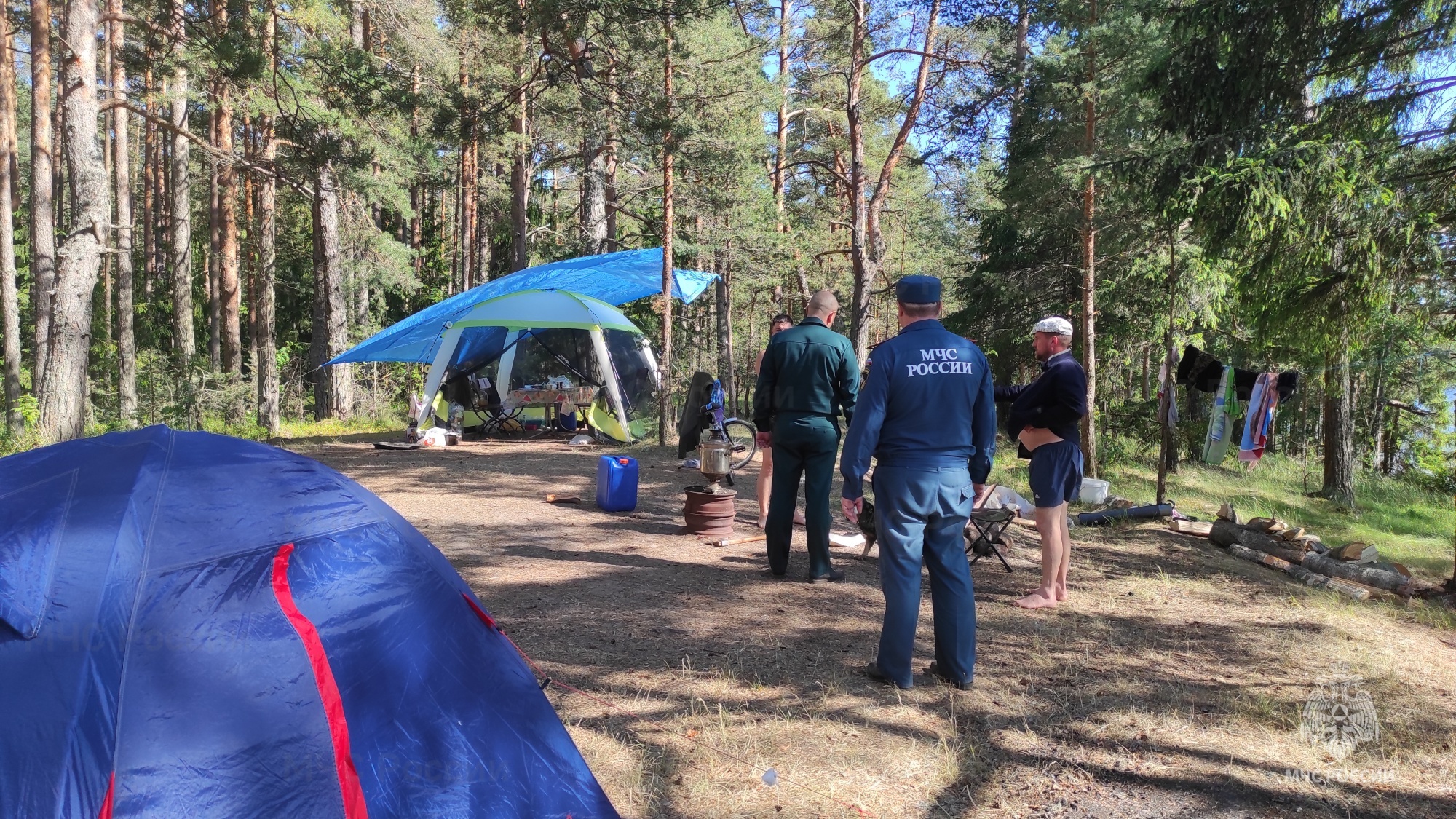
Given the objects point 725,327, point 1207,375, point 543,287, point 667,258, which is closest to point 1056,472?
point 1207,375

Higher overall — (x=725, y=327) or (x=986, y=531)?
(x=725, y=327)

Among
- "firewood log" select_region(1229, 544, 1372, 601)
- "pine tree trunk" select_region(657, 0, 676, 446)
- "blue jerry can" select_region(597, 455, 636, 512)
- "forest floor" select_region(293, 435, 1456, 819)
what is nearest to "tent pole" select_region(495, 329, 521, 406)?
"pine tree trunk" select_region(657, 0, 676, 446)

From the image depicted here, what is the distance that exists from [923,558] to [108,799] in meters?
2.93

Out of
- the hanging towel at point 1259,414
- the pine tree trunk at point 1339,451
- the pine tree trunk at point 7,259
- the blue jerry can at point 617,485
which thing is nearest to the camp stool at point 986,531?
the blue jerry can at point 617,485

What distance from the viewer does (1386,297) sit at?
285 inches

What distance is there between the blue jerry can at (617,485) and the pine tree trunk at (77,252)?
7.34 meters

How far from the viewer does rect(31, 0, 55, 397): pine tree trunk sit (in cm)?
1358

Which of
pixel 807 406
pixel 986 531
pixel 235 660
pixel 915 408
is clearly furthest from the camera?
pixel 986 531

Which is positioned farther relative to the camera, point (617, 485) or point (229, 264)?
point (229, 264)

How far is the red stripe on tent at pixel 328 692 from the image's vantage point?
238 cm

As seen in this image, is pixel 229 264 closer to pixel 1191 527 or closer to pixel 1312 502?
pixel 1191 527

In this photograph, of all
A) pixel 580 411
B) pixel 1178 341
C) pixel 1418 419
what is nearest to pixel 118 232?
pixel 580 411

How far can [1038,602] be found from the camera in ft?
17.4

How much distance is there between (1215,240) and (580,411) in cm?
917
